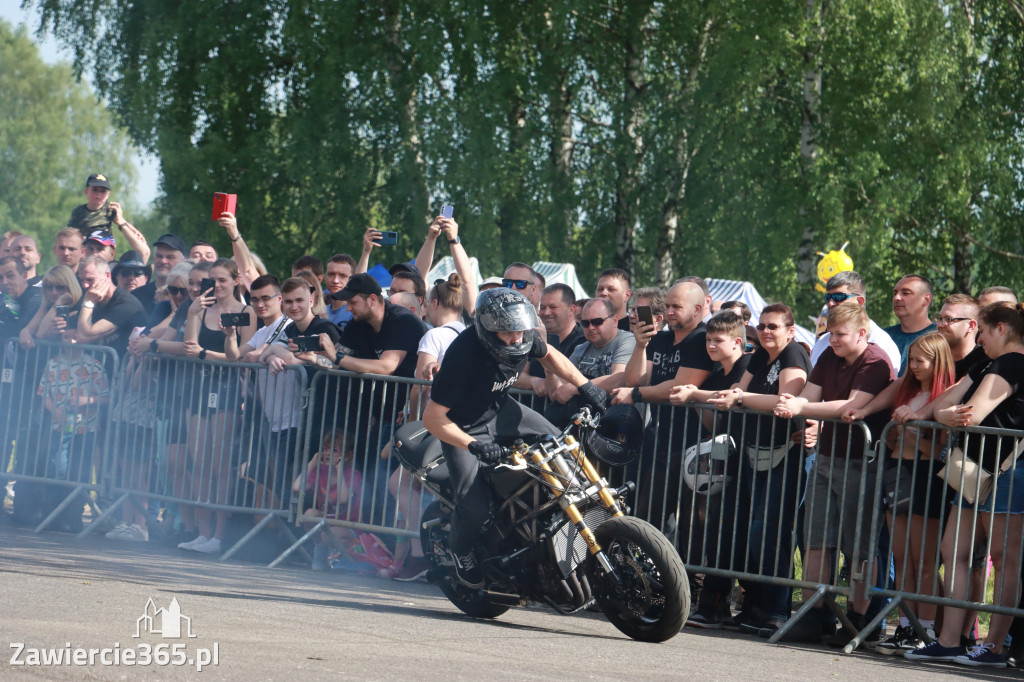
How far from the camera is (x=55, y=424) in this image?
10398 millimetres

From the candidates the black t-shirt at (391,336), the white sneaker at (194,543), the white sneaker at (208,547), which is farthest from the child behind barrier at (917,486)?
the white sneaker at (194,543)

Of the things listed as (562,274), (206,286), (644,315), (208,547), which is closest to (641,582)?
(644,315)

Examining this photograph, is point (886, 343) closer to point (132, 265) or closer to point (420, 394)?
point (420, 394)

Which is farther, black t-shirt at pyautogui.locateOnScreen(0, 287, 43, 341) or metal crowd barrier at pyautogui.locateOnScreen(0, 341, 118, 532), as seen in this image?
black t-shirt at pyautogui.locateOnScreen(0, 287, 43, 341)

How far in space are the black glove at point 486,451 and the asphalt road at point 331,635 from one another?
3.00 ft

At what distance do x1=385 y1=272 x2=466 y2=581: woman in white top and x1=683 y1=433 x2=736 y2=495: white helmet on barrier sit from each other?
189 cm

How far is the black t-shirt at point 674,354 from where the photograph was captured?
841 centimetres

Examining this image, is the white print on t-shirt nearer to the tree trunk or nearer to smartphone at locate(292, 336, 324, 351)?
smartphone at locate(292, 336, 324, 351)

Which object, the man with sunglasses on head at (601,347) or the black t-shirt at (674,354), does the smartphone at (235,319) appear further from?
the black t-shirt at (674,354)

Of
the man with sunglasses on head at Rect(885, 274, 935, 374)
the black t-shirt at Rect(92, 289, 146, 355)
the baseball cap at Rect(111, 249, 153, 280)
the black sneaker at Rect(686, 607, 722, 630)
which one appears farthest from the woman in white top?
the baseball cap at Rect(111, 249, 153, 280)

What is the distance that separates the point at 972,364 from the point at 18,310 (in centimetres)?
769

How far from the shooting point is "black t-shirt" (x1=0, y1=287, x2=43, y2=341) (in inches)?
431

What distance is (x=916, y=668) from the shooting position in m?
6.80

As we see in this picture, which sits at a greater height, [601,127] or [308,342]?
[601,127]
